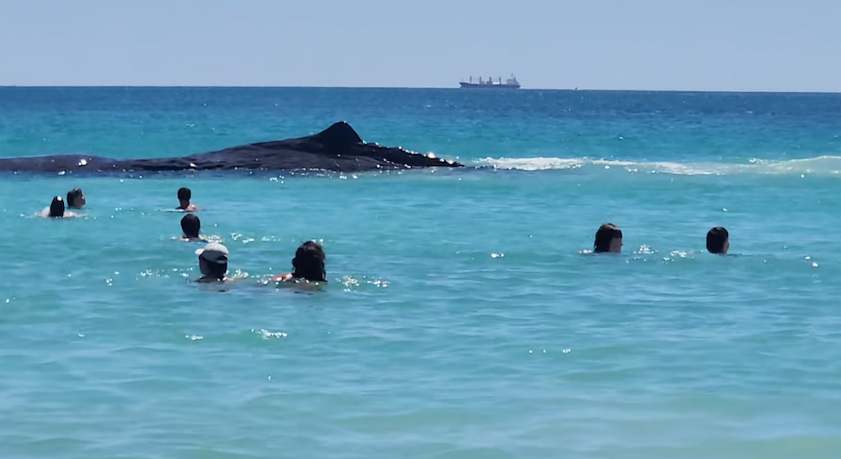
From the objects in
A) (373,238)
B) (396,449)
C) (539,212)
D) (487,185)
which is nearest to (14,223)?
(373,238)

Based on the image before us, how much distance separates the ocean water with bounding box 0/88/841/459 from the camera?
9.81 meters

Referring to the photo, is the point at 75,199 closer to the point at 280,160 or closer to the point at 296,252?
the point at 296,252

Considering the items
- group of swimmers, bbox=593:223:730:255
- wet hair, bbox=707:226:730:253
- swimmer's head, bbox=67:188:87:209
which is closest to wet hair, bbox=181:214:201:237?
swimmer's head, bbox=67:188:87:209

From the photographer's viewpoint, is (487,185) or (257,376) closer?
(257,376)

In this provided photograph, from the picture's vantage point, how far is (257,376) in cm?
1138

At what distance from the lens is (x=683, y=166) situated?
1687 inches

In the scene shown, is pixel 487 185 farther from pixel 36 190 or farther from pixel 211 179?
pixel 36 190

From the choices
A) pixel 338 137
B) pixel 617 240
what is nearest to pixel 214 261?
pixel 617 240

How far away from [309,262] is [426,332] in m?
2.72

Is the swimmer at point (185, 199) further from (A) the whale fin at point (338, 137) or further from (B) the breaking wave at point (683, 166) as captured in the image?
(B) the breaking wave at point (683, 166)

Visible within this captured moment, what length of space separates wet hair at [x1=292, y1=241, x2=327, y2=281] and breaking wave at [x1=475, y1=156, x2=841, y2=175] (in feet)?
79.1

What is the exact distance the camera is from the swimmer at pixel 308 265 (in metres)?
15.4

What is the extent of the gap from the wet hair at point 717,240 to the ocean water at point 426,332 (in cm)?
16

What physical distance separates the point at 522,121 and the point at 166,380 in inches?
3319
